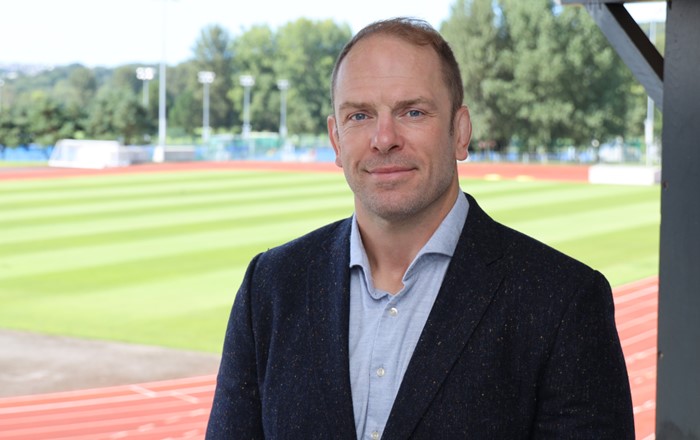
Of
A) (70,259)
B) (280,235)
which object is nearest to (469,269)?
(70,259)

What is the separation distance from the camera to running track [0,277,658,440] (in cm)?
902

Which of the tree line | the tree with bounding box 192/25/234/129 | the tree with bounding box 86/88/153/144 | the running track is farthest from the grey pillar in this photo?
the tree with bounding box 192/25/234/129

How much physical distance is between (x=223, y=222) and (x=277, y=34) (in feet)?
307

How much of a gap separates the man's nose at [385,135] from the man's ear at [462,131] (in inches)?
7.1

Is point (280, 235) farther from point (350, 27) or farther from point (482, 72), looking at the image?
point (350, 27)

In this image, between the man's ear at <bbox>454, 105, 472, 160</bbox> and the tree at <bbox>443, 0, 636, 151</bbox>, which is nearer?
the man's ear at <bbox>454, 105, 472, 160</bbox>

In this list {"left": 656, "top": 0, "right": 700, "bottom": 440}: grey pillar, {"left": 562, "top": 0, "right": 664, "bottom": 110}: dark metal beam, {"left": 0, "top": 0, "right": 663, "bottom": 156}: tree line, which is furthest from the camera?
{"left": 0, "top": 0, "right": 663, "bottom": 156}: tree line

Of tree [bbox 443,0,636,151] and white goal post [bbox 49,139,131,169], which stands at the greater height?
tree [bbox 443,0,636,151]

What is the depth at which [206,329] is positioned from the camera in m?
12.8

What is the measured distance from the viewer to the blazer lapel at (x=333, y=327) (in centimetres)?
207

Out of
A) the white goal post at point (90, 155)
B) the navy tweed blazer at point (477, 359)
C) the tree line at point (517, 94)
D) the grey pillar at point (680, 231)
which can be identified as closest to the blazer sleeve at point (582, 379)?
the navy tweed blazer at point (477, 359)

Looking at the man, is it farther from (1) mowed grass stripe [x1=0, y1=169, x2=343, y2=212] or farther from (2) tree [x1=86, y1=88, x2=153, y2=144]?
(2) tree [x1=86, y1=88, x2=153, y2=144]

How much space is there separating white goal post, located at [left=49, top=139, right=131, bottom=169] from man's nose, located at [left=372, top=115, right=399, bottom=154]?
46830 millimetres

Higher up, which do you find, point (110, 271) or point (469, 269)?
point (469, 269)
